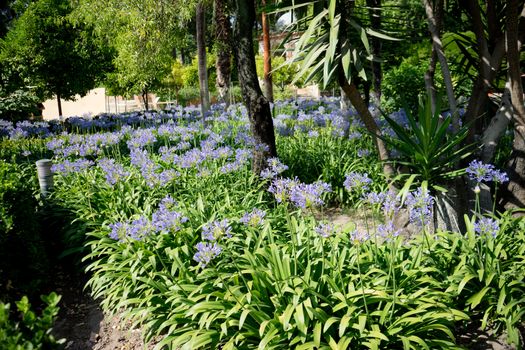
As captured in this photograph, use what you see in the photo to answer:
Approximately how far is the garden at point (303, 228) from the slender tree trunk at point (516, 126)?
0.05ft

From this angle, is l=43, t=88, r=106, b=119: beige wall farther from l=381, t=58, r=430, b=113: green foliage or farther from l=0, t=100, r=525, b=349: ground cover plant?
l=0, t=100, r=525, b=349: ground cover plant

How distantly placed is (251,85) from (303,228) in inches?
93.7

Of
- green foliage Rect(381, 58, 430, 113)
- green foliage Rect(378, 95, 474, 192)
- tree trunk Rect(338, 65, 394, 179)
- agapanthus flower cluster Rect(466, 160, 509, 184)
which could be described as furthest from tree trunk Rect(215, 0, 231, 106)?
agapanthus flower cluster Rect(466, 160, 509, 184)

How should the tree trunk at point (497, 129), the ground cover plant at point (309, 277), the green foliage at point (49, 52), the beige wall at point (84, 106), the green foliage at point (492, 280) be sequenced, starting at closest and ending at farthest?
the ground cover plant at point (309, 277)
the green foliage at point (492, 280)
the tree trunk at point (497, 129)
the green foliage at point (49, 52)
the beige wall at point (84, 106)

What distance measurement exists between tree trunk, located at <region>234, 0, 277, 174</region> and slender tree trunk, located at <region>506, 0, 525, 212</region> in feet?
8.34

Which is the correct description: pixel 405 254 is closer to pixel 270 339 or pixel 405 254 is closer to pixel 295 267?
pixel 295 267

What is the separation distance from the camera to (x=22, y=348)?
159 centimetres

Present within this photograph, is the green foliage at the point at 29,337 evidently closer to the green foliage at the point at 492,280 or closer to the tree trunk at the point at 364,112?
the green foliage at the point at 492,280

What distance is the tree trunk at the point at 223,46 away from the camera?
11.6 m

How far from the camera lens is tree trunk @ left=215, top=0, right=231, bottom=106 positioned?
11.6 meters

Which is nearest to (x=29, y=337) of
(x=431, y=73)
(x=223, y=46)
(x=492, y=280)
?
(x=492, y=280)

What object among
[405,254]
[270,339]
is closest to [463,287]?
[405,254]

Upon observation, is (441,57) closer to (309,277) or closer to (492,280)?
(492,280)

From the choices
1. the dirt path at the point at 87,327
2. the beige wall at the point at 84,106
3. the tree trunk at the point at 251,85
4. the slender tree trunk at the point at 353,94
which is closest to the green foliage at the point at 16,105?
the tree trunk at the point at 251,85
